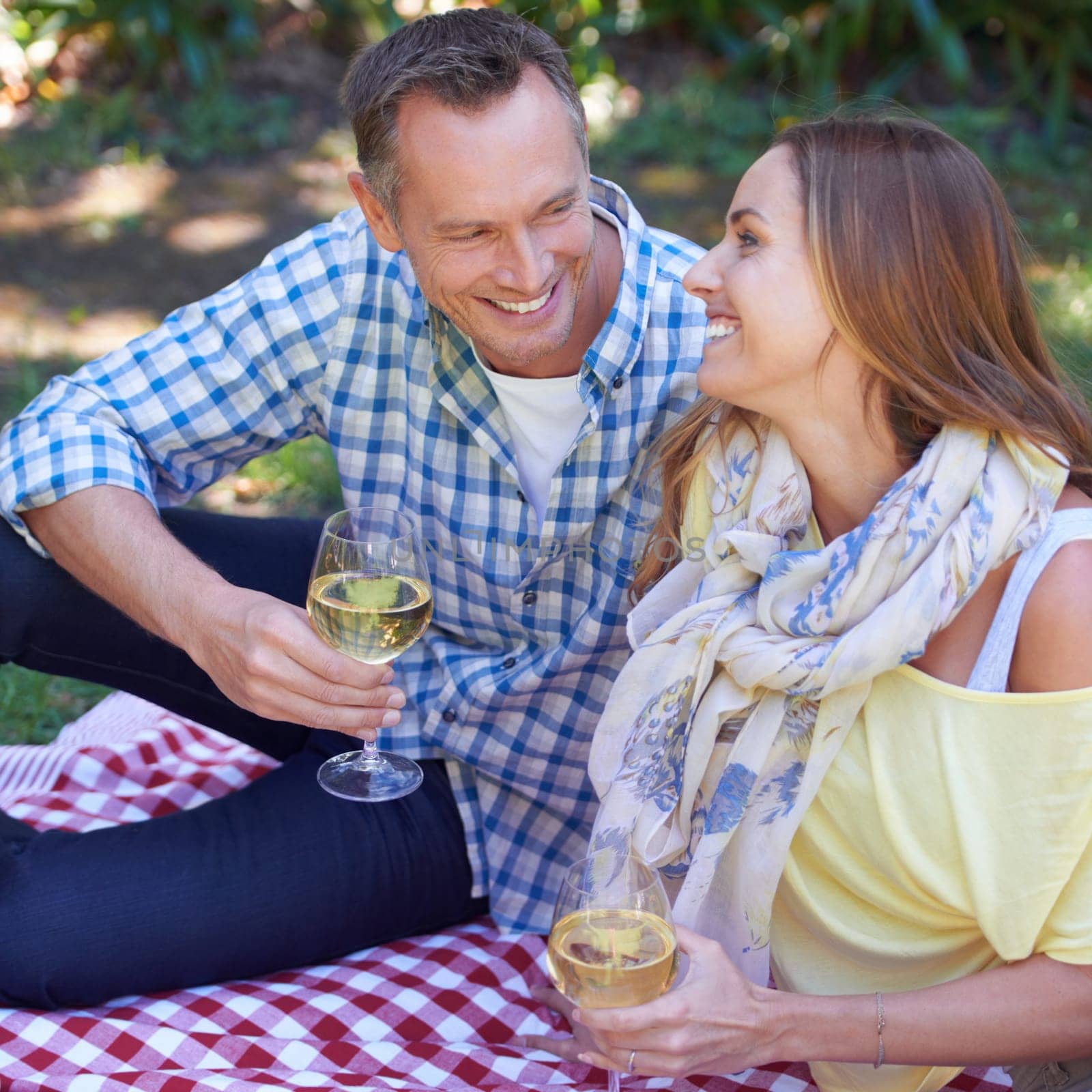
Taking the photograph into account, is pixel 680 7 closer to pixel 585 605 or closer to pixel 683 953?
pixel 585 605

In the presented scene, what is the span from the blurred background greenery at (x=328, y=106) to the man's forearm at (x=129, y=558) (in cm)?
367

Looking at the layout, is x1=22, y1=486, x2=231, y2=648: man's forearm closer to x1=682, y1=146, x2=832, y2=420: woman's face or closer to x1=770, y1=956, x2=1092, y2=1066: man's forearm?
x1=682, y1=146, x2=832, y2=420: woman's face

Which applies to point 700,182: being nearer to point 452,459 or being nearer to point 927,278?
point 452,459

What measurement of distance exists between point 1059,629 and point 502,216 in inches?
48.2

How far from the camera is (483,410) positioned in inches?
115

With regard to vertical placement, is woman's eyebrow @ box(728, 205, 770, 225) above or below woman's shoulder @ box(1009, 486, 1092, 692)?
above

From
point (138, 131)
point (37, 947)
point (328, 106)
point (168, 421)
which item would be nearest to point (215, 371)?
point (168, 421)

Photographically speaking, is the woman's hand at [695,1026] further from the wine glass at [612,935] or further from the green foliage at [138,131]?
the green foliage at [138,131]

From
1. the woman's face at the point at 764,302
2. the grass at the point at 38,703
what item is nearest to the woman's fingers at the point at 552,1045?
the woman's face at the point at 764,302

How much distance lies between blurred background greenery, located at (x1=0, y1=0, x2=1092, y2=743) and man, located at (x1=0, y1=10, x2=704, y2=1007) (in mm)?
3548

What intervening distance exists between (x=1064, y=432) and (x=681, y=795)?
87 cm

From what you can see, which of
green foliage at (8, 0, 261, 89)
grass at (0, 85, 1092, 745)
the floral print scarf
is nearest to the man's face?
the floral print scarf

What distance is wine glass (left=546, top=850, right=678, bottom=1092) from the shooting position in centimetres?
193

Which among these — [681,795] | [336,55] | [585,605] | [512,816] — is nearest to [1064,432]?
[681,795]
